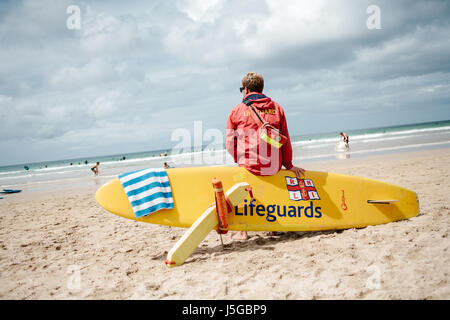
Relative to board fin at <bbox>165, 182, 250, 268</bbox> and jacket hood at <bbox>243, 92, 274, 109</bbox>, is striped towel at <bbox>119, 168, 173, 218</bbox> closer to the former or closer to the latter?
board fin at <bbox>165, 182, 250, 268</bbox>

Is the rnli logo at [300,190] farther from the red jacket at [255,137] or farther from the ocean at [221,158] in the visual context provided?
the ocean at [221,158]

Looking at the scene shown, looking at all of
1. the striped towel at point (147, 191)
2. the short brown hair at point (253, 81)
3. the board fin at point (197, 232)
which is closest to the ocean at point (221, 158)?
the short brown hair at point (253, 81)

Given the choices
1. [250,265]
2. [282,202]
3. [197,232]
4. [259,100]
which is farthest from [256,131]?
[250,265]

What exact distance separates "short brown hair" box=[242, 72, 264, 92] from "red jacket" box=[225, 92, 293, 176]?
0.08m

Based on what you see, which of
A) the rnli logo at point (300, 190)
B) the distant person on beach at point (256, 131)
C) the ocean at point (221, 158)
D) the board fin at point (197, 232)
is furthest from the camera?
the ocean at point (221, 158)

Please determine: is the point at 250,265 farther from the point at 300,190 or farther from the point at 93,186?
→ the point at 93,186

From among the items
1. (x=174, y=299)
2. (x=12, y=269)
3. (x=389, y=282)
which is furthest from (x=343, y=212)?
(x=12, y=269)

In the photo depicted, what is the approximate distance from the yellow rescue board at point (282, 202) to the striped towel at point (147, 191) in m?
0.08

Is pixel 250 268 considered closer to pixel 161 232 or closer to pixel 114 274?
pixel 114 274

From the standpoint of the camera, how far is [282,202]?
291 cm

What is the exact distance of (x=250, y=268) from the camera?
219 centimetres

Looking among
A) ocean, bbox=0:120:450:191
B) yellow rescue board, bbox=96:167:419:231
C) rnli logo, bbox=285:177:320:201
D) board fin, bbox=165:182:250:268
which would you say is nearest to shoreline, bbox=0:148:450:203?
ocean, bbox=0:120:450:191

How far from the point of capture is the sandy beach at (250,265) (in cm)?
179
